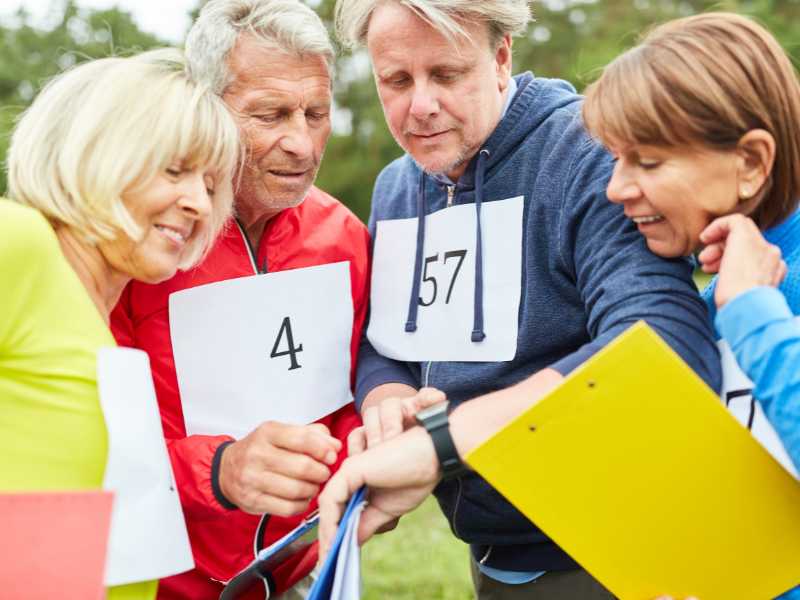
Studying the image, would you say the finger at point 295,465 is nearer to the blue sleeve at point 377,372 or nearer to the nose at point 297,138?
the blue sleeve at point 377,372

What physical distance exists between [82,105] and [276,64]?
1.94 feet

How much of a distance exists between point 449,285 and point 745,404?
2.71 ft

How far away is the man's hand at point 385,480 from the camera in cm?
157

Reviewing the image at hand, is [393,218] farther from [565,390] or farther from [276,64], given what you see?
[565,390]

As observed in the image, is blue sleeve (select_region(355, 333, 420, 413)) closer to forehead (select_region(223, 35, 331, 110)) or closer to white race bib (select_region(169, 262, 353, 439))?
white race bib (select_region(169, 262, 353, 439))

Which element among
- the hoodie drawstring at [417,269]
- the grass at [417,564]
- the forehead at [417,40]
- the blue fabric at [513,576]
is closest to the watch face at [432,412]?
the hoodie drawstring at [417,269]

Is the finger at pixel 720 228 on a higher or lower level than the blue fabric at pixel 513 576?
higher

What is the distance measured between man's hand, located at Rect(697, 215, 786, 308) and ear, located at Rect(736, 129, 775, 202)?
0.06 meters

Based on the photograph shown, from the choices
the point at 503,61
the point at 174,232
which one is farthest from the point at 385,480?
the point at 503,61

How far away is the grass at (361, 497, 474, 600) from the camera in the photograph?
4.68 meters

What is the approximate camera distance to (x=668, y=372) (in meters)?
1.43

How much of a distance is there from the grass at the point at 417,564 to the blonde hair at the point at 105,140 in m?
3.09

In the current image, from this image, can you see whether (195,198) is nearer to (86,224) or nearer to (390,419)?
(86,224)

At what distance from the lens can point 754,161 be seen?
5.41 ft
